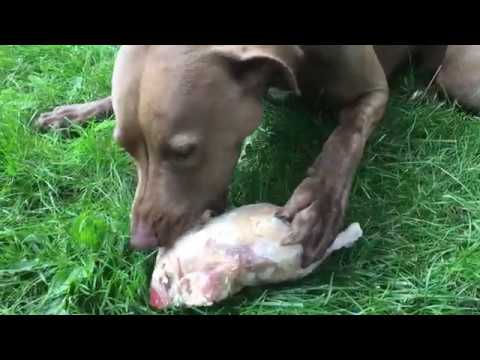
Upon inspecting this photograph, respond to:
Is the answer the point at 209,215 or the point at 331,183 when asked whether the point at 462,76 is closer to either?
the point at 331,183

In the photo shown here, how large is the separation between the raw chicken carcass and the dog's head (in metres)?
0.11

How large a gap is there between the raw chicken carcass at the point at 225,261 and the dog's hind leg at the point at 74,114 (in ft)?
4.61

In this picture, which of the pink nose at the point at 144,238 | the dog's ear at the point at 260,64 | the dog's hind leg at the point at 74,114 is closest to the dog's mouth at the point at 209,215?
the pink nose at the point at 144,238

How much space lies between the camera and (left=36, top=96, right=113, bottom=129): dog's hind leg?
3.79 m

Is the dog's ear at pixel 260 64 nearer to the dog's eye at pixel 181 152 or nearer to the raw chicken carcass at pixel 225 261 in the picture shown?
the dog's eye at pixel 181 152

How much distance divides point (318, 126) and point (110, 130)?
914 mm

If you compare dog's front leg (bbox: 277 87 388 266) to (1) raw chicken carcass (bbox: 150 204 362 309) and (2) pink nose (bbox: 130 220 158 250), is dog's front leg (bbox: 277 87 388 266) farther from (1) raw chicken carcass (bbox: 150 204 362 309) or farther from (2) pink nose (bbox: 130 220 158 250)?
(2) pink nose (bbox: 130 220 158 250)

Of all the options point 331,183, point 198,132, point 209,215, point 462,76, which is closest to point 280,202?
point 331,183

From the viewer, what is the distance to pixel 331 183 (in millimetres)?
2793

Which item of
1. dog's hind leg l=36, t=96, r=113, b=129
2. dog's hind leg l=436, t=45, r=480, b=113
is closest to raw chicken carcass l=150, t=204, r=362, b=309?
dog's hind leg l=36, t=96, r=113, b=129

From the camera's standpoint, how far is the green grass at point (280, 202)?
2.59 m

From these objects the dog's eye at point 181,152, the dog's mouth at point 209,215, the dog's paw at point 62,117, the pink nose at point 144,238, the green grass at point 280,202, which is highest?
the dog's eye at point 181,152

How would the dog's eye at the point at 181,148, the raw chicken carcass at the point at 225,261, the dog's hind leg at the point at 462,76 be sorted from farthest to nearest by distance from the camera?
the dog's hind leg at the point at 462,76 → the dog's eye at the point at 181,148 → the raw chicken carcass at the point at 225,261
